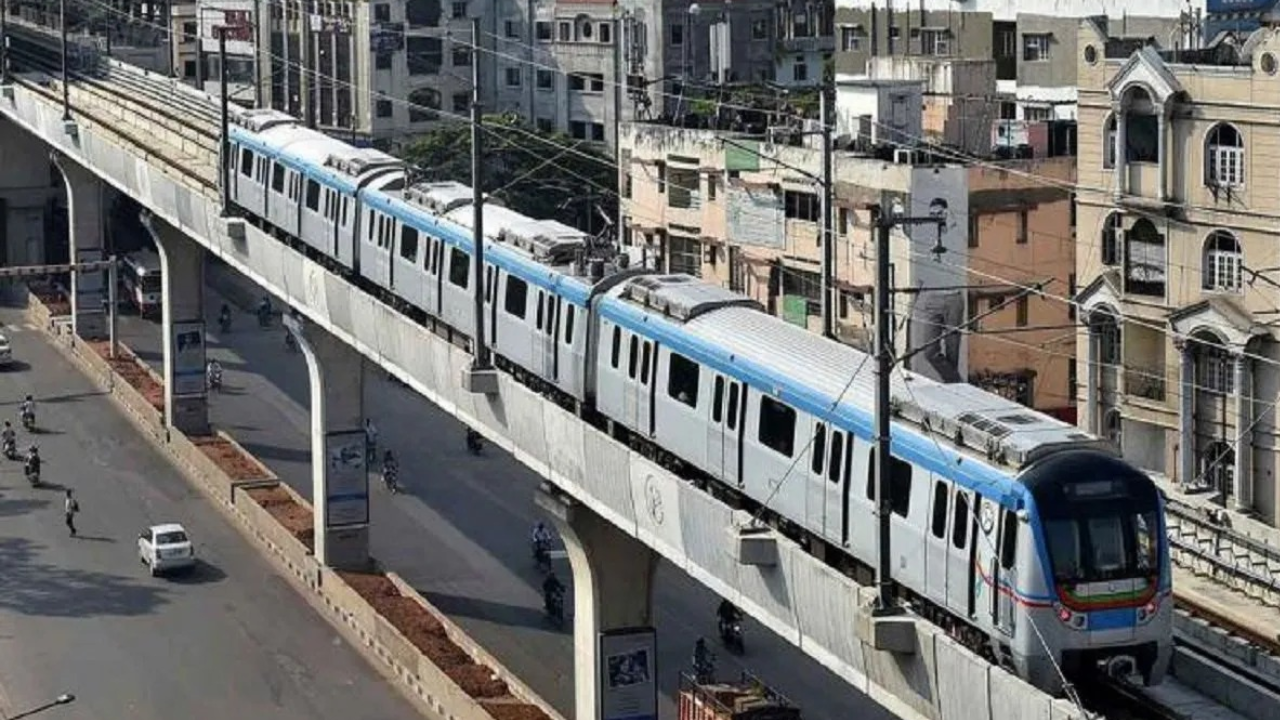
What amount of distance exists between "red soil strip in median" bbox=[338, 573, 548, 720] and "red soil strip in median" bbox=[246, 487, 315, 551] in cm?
289

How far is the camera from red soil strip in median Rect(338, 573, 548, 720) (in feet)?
138

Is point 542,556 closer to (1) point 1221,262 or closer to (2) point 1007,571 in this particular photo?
(1) point 1221,262

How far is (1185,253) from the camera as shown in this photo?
44.8 metres

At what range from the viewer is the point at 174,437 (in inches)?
2581

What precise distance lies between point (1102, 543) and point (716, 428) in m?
7.75

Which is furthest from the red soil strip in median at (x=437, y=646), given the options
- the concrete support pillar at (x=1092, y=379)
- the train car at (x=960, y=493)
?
the concrete support pillar at (x=1092, y=379)

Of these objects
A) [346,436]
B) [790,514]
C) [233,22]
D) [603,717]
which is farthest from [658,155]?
[233,22]

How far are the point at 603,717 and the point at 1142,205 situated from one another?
1405 cm

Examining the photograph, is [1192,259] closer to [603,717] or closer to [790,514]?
[603,717]

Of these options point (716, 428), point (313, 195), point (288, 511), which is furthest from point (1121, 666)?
point (288, 511)

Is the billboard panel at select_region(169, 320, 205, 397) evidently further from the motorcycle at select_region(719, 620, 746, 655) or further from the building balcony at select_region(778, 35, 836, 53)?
the building balcony at select_region(778, 35, 836, 53)

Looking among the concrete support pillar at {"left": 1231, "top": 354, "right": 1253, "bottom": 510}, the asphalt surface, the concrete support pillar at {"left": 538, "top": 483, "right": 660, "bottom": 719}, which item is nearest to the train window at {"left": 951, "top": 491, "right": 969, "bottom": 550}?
the concrete support pillar at {"left": 538, "top": 483, "right": 660, "bottom": 719}

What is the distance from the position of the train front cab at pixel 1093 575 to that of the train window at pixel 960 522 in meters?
1.10

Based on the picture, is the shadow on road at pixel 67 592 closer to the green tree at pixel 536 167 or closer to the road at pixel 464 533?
the road at pixel 464 533
